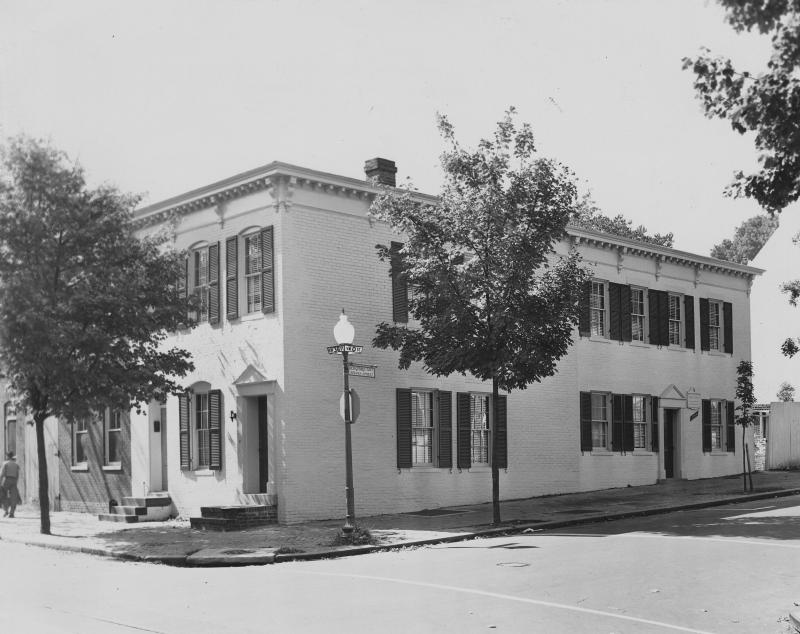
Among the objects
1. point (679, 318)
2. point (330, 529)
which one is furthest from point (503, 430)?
point (679, 318)

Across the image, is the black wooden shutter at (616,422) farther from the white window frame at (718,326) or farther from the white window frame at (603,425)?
the white window frame at (718,326)

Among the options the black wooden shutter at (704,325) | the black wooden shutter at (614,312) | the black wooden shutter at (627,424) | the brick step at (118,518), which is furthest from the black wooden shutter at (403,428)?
the black wooden shutter at (704,325)

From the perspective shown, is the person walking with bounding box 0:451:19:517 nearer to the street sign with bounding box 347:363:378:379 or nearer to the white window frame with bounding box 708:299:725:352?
the street sign with bounding box 347:363:378:379

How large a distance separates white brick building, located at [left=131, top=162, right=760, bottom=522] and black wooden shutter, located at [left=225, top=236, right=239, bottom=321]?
5 centimetres

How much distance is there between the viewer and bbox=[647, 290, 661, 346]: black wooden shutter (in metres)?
31.6

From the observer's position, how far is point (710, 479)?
1273 inches

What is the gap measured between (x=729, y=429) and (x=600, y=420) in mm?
6831

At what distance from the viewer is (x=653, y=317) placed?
104 ft

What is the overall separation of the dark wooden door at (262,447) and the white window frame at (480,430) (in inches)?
210

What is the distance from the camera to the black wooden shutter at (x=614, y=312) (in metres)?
30.3

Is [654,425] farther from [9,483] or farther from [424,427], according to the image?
[9,483]

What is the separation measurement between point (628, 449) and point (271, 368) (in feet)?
41.3

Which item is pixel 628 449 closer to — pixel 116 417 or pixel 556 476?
pixel 556 476

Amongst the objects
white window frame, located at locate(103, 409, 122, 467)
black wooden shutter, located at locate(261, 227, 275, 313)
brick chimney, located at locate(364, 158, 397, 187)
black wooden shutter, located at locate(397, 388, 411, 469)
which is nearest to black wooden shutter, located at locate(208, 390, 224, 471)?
black wooden shutter, located at locate(261, 227, 275, 313)
